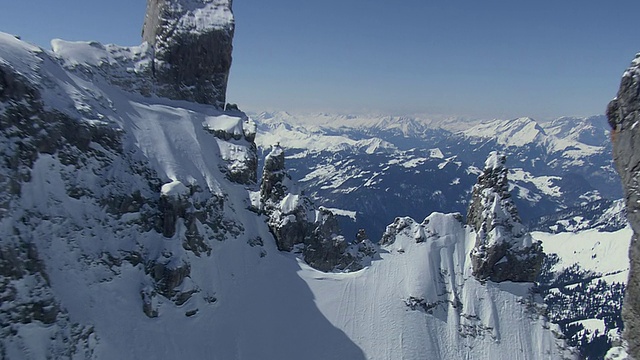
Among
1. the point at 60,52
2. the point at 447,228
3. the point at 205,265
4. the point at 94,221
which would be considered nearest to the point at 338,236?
the point at 447,228

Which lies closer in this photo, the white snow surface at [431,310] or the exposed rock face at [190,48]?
the white snow surface at [431,310]

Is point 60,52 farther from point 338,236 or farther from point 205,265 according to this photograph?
point 338,236

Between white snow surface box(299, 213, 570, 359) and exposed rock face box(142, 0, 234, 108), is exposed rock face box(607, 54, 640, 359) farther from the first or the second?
exposed rock face box(142, 0, 234, 108)

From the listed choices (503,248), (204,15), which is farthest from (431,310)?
(204,15)

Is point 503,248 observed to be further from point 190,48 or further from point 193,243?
point 190,48

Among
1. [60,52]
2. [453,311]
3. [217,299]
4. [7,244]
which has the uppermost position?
[60,52]

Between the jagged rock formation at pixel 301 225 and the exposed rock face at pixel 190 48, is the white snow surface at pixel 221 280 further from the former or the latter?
the exposed rock face at pixel 190 48

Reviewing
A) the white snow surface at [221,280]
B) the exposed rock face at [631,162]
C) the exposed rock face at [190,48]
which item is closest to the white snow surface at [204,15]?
the exposed rock face at [190,48]
